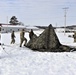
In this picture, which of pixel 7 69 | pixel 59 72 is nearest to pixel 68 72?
pixel 59 72

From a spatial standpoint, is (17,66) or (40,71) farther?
(17,66)

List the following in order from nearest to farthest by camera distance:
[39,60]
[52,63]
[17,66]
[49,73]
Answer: [49,73], [17,66], [52,63], [39,60]

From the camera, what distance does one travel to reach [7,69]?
33.7 feet

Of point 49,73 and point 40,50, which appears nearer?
point 49,73

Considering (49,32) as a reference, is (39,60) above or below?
below

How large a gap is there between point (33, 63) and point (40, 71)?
190cm

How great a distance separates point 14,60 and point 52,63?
82.4 inches

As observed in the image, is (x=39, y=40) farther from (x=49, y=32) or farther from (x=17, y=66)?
(x=17, y=66)

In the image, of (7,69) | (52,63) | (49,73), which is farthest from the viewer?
(52,63)

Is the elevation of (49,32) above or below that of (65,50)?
above

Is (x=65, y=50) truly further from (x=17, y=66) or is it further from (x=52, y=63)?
(x=17, y=66)

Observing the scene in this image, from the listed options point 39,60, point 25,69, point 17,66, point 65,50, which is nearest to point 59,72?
point 25,69

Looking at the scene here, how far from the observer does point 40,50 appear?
17000 millimetres

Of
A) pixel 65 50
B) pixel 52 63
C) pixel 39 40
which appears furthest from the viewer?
pixel 39 40
